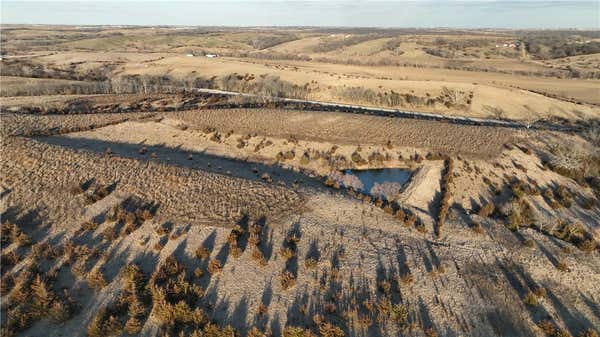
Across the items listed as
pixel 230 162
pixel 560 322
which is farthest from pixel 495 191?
pixel 230 162

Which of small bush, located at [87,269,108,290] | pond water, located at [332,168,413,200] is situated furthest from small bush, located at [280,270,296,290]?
pond water, located at [332,168,413,200]

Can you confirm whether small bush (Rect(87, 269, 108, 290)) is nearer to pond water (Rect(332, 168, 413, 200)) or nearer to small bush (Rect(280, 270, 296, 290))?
small bush (Rect(280, 270, 296, 290))

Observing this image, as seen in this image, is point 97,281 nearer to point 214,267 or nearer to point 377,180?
point 214,267

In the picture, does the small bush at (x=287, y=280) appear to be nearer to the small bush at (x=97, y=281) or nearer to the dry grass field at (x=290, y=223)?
the dry grass field at (x=290, y=223)

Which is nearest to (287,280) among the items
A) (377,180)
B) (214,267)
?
(214,267)

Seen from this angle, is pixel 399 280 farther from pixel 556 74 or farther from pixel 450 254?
pixel 556 74
